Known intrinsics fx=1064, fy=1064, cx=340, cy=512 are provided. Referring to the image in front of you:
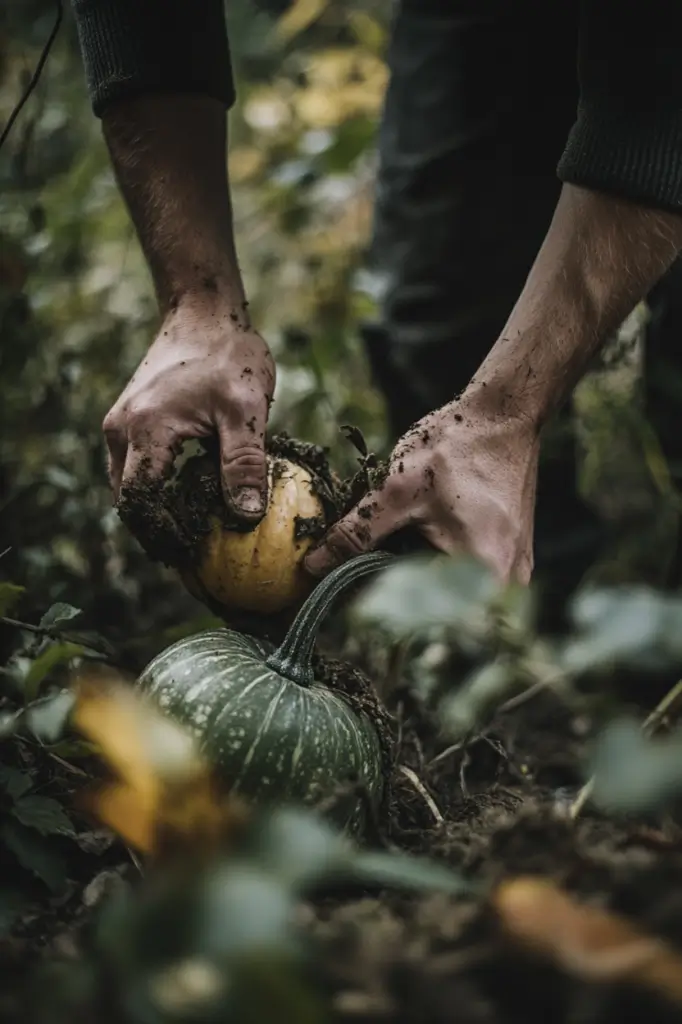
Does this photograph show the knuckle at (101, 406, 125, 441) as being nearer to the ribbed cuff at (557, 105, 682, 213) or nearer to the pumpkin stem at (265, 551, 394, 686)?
the pumpkin stem at (265, 551, 394, 686)

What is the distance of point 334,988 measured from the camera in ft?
2.20

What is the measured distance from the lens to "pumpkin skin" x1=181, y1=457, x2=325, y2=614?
1.36 m

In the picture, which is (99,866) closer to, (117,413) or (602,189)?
(117,413)

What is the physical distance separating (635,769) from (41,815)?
651 mm

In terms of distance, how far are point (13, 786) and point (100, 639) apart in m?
0.48

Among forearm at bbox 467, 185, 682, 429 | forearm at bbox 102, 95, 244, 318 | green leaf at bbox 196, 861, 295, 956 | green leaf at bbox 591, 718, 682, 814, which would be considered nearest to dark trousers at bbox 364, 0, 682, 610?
forearm at bbox 467, 185, 682, 429

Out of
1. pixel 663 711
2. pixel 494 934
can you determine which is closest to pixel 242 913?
pixel 494 934

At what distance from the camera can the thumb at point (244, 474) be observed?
135cm

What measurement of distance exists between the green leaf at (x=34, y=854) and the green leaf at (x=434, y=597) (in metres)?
0.47

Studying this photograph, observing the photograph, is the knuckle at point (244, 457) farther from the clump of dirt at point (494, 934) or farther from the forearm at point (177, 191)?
the clump of dirt at point (494, 934)

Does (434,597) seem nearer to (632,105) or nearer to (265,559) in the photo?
(265,559)

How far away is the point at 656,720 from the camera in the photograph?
4.05 feet

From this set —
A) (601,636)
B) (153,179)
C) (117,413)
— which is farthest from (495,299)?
(601,636)

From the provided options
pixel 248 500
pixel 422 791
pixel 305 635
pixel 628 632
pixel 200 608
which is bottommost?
pixel 200 608
